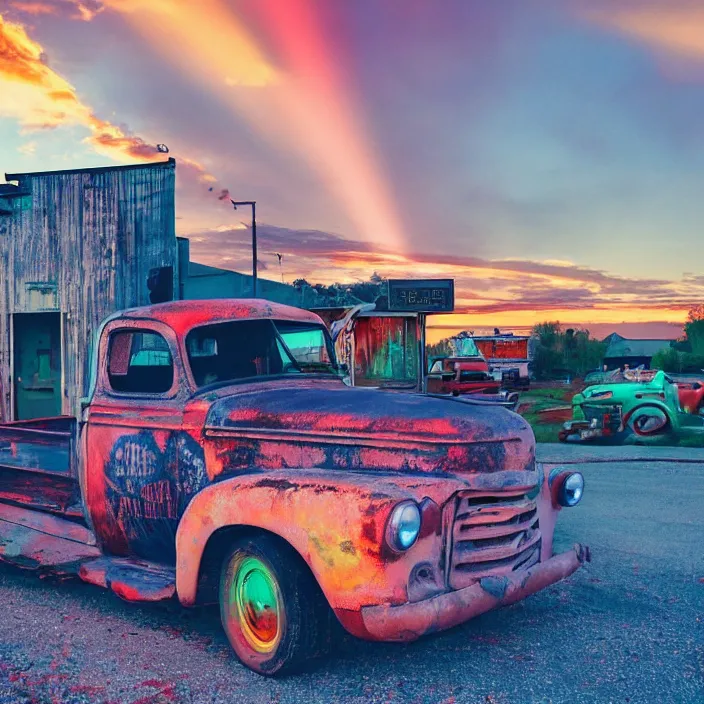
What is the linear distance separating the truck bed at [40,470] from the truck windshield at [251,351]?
49.0 inches

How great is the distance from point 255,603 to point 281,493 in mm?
623

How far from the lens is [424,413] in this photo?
387cm

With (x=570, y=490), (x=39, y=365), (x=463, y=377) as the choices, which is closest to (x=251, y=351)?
(x=570, y=490)

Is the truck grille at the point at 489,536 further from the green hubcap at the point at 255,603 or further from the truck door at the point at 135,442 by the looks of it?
the truck door at the point at 135,442

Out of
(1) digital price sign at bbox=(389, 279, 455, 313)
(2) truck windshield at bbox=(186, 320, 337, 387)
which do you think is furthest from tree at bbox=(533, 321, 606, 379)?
(2) truck windshield at bbox=(186, 320, 337, 387)

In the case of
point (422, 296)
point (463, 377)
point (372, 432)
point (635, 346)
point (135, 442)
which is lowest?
point (463, 377)

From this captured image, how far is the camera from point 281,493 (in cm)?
364

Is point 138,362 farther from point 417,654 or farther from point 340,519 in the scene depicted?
point 417,654

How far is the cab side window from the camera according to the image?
4867mm

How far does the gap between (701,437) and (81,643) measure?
481 inches

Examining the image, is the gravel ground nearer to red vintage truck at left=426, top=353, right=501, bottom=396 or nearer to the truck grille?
the truck grille

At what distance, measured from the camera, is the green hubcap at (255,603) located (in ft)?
12.3

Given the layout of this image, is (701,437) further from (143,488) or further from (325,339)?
(143,488)

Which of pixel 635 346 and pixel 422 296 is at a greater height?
pixel 422 296
